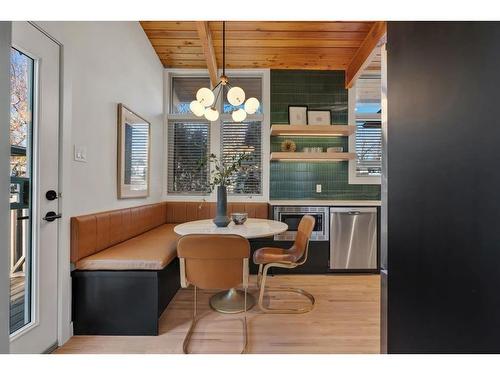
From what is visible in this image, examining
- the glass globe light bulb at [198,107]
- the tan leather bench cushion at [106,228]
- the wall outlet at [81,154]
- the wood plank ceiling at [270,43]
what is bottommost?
the tan leather bench cushion at [106,228]

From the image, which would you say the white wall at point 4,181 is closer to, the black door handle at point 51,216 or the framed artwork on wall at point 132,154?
the black door handle at point 51,216

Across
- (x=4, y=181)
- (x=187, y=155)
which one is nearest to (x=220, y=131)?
(x=187, y=155)

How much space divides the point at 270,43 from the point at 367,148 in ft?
7.15

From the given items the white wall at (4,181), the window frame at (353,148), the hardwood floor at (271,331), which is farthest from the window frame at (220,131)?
the white wall at (4,181)

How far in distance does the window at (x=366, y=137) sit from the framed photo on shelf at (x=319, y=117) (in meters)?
0.40

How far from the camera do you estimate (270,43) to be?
11.0ft

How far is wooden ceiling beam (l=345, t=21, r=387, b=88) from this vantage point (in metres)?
2.88

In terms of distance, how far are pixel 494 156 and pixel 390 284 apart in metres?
0.33

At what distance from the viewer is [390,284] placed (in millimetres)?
572

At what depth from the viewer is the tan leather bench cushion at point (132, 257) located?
188 centimetres

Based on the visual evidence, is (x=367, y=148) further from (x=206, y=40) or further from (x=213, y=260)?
(x=213, y=260)

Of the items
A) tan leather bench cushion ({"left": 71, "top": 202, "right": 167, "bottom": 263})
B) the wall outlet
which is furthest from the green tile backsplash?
the wall outlet
